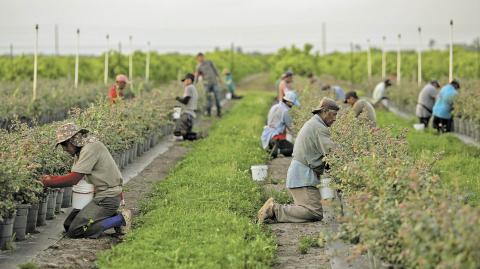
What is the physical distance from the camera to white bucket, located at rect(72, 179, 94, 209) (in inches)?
366

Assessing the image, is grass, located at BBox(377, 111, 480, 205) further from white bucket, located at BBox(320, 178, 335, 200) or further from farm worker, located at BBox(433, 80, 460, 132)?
white bucket, located at BBox(320, 178, 335, 200)

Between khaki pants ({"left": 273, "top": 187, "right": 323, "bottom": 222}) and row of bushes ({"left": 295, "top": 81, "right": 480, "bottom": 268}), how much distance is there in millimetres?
936

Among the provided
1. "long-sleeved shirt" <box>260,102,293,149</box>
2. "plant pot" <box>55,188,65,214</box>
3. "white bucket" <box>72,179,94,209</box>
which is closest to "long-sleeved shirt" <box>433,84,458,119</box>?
"long-sleeved shirt" <box>260,102,293,149</box>

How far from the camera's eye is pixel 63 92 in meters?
24.0

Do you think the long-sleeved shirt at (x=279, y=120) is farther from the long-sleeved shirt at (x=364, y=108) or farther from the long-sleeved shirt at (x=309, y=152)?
the long-sleeved shirt at (x=309, y=152)

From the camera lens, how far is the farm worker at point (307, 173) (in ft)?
33.1

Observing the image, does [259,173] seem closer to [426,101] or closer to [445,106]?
[445,106]

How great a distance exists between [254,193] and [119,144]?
3066 millimetres

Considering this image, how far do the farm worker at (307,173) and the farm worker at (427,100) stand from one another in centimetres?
1211

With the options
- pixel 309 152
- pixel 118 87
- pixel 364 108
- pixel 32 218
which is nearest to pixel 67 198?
pixel 32 218

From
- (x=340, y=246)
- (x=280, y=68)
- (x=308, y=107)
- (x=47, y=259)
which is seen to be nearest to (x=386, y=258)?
(x=340, y=246)

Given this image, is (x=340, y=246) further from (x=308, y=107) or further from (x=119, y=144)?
(x=308, y=107)

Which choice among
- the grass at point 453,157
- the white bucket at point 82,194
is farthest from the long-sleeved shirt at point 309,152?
the white bucket at point 82,194

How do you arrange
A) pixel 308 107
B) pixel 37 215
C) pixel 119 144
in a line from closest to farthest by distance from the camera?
pixel 37 215 → pixel 119 144 → pixel 308 107
